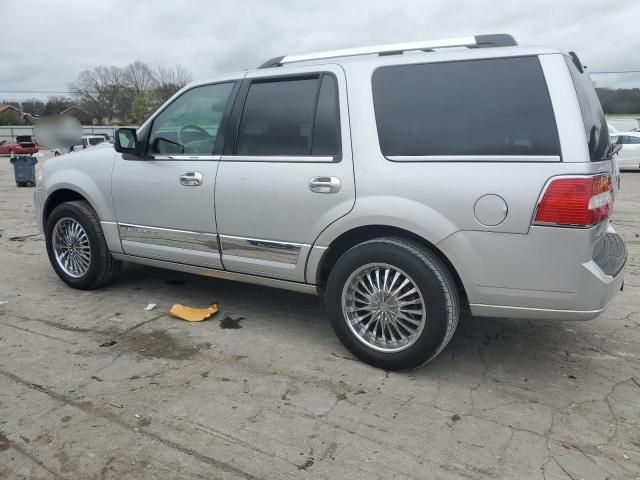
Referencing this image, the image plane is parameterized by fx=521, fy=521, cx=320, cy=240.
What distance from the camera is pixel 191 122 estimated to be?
165 inches

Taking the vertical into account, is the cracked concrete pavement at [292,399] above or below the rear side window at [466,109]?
below

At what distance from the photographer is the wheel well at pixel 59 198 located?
16.0 feet

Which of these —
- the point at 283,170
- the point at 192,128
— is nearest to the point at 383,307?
the point at 283,170

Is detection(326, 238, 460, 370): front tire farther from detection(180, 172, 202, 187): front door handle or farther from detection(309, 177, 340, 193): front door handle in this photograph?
detection(180, 172, 202, 187): front door handle

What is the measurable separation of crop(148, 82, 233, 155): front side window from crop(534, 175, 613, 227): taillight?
241cm

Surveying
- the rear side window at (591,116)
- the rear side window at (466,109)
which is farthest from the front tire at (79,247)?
the rear side window at (591,116)

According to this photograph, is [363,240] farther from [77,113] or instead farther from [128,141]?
[77,113]

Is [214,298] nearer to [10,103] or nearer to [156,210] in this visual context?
[156,210]

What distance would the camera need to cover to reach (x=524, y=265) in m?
2.87

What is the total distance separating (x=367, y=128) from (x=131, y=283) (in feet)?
10.3

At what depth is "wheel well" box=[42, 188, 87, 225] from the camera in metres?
4.88

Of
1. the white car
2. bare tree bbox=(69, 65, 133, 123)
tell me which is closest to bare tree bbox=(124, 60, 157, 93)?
bare tree bbox=(69, 65, 133, 123)

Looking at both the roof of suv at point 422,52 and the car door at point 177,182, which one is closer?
the roof of suv at point 422,52

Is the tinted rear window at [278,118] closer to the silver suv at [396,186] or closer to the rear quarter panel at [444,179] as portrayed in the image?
the silver suv at [396,186]
